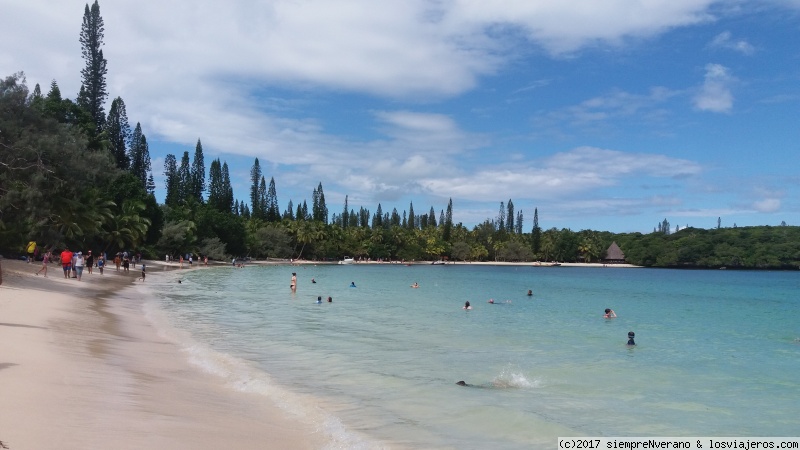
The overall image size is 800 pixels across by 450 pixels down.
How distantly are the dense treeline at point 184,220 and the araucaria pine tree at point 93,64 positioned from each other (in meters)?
0.10

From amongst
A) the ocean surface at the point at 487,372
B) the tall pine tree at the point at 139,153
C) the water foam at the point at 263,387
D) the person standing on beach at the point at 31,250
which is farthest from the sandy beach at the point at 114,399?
the tall pine tree at the point at 139,153

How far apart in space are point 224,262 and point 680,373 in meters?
A: 74.9

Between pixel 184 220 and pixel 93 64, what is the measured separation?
71.6ft

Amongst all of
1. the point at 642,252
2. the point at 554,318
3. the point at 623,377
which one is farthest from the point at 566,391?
the point at 642,252

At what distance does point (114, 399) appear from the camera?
679 centimetres

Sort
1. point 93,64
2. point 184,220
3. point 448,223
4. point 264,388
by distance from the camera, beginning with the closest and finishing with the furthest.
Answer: point 264,388 < point 93,64 < point 184,220 < point 448,223

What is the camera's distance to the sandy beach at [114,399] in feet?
17.3

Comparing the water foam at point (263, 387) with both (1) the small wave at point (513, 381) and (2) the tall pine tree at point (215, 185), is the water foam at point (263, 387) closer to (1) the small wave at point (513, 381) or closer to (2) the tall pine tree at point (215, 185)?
(1) the small wave at point (513, 381)

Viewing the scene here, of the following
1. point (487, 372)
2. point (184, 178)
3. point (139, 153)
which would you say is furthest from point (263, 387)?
point (184, 178)

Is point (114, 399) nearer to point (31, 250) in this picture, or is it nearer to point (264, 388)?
point (264, 388)

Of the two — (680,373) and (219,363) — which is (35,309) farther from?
(680,373)

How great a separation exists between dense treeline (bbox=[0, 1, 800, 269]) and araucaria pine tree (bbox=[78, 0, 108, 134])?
102 millimetres

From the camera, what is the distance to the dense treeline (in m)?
21.2

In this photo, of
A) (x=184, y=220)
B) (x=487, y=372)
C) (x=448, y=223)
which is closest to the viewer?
(x=487, y=372)
